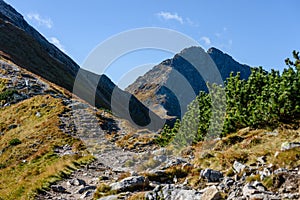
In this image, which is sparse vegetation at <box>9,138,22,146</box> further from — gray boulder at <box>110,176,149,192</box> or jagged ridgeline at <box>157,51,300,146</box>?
gray boulder at <box>110,176,149,192</box>

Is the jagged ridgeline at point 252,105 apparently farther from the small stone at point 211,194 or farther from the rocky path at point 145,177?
the small stone at point 211,194

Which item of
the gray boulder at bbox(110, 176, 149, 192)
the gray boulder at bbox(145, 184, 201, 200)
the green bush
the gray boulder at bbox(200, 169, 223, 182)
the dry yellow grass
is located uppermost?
the green bush

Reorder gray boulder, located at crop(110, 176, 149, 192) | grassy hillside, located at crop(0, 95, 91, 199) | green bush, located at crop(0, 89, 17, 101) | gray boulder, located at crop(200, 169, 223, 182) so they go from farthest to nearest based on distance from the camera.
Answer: green bush, located at crop(0, 89, 17, 101)
grassy hillside, located at crop(0, 95, 91, 199)
gray boulder, located at crop(110, 176, 149, 192)
gray boulder, located at crop(200, 169, 223, 182)

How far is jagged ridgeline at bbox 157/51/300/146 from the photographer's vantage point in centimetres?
2148

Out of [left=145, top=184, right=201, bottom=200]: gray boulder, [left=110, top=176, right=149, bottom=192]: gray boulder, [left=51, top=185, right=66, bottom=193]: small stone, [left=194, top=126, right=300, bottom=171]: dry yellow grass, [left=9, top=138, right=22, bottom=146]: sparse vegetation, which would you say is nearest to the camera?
[left=145, top=184, right=201, bottom=200]: gray boulder

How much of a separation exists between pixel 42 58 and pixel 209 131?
84.0m

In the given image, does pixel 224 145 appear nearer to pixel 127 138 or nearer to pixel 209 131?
pixel 209 131

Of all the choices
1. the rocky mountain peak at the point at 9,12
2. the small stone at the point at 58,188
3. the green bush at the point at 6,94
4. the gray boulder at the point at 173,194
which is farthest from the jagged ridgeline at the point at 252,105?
the rocky mountain peak at the point at 9,12

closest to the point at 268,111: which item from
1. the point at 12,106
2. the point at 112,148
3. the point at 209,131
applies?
the point at 209,131

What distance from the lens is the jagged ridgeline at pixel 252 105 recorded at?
2148cm

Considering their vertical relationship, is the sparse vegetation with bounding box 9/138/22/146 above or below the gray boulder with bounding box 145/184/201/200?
above

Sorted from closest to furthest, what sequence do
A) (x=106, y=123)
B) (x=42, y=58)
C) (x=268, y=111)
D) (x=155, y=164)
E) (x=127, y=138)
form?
(x=155, y=164) → (x=268, y=111) → (x=127, y=138) → (x=106, y=123) → (x=42, y=58)

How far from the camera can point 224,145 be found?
67.2 feet

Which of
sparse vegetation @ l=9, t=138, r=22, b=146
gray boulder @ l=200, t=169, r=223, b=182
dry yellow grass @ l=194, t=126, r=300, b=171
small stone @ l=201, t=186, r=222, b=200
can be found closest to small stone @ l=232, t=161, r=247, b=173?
gray boulder @ l=200, t=169, r=223, b=182
